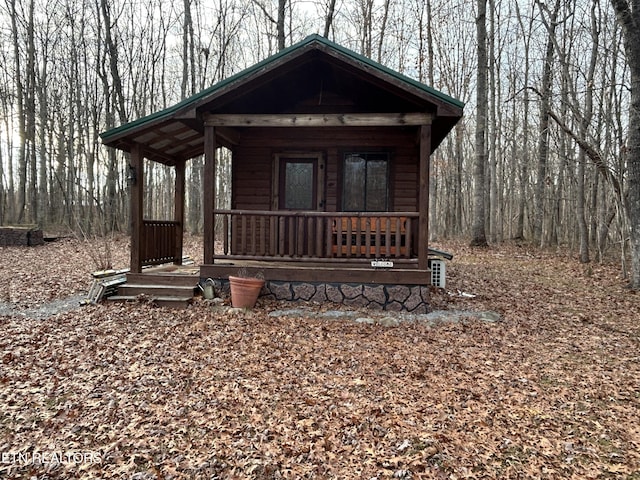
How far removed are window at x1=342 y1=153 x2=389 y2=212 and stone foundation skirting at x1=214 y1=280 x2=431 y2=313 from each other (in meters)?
2.42

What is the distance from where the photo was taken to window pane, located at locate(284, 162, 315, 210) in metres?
8.96

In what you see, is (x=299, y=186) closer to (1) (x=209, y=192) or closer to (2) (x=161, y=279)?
(1) (x=209, y=192)

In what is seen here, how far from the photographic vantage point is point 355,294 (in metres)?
6.94

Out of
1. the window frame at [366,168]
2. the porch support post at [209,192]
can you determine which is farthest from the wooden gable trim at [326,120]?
the window frame at [366,168]

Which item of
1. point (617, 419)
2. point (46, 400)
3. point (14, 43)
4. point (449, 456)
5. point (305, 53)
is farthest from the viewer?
point (14, 43)

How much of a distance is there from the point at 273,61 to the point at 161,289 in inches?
177

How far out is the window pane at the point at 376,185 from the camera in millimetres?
8789

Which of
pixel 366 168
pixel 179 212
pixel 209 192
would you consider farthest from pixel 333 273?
pixel 179 212

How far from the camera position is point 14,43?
19.6 metres

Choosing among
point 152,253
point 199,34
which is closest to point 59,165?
point 199,34

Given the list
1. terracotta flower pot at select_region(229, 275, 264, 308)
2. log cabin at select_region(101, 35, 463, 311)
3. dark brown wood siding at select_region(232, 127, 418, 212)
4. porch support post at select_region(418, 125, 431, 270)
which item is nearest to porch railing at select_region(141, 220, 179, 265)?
log cabin at select_region(101, 35, 463, 311)

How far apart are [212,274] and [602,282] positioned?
29.7 feet

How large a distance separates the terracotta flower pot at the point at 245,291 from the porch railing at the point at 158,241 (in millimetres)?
2333

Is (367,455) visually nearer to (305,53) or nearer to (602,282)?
(305,53)
